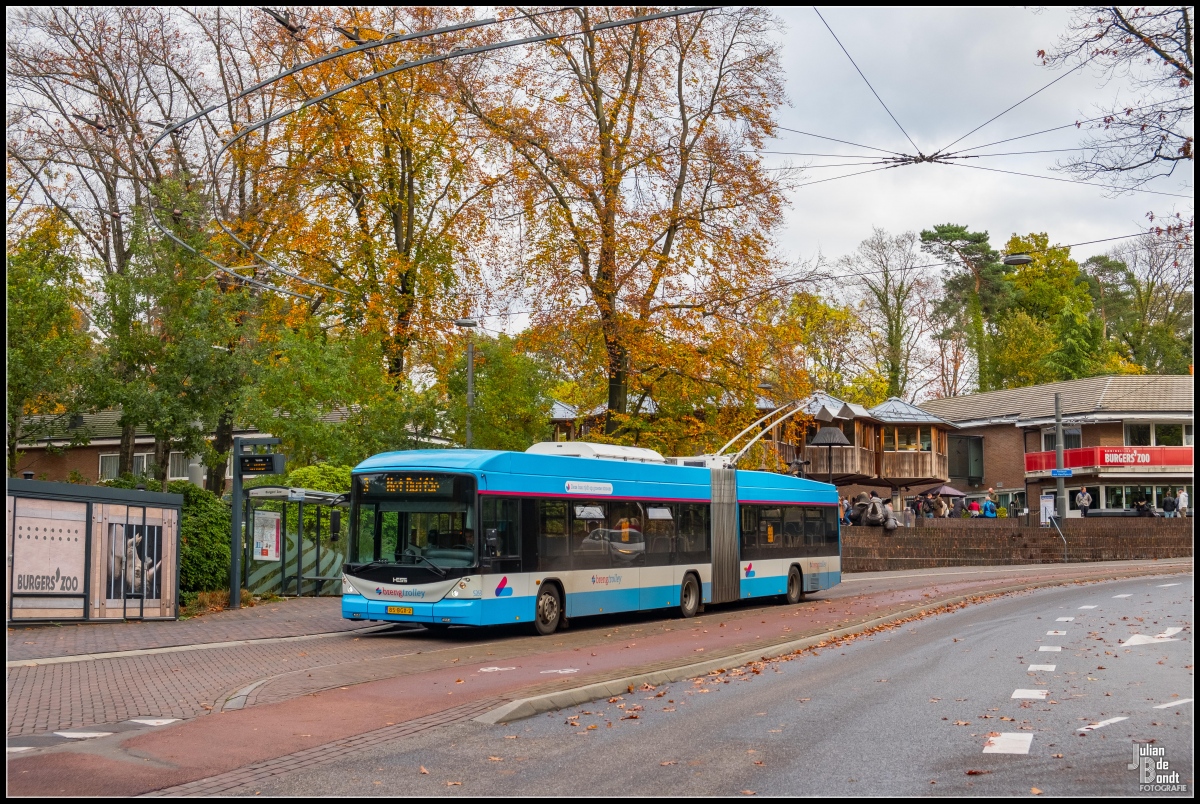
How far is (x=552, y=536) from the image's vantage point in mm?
19547

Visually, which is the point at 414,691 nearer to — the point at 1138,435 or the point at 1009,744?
the point at 1009,744

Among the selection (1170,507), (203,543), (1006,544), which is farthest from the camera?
(1170,507)

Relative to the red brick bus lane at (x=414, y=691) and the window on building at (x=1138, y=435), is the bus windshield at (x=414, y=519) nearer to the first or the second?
the red brick bus lane at (x=414, y=691)

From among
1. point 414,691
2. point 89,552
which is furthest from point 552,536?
point 414,691

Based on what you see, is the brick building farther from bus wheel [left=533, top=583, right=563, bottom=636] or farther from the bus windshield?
the bus windshield

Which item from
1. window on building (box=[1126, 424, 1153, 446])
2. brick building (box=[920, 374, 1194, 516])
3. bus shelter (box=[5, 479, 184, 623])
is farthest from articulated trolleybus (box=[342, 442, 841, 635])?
window on building (box=[1126, 424, 1153, 446])

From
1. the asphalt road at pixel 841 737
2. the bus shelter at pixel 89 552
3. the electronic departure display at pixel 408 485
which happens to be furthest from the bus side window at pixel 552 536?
the bus shelter at pixel 89 552

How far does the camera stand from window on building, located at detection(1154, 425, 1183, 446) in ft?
203

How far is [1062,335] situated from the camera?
73.1 metres

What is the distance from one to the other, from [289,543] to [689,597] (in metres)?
8.61

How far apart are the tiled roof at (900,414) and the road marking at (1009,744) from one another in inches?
2048

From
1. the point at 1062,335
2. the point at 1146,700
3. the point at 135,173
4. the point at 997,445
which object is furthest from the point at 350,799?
the point at 1062,335

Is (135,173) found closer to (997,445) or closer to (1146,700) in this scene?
(1146,700)

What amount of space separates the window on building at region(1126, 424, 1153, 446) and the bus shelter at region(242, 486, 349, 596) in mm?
46897
